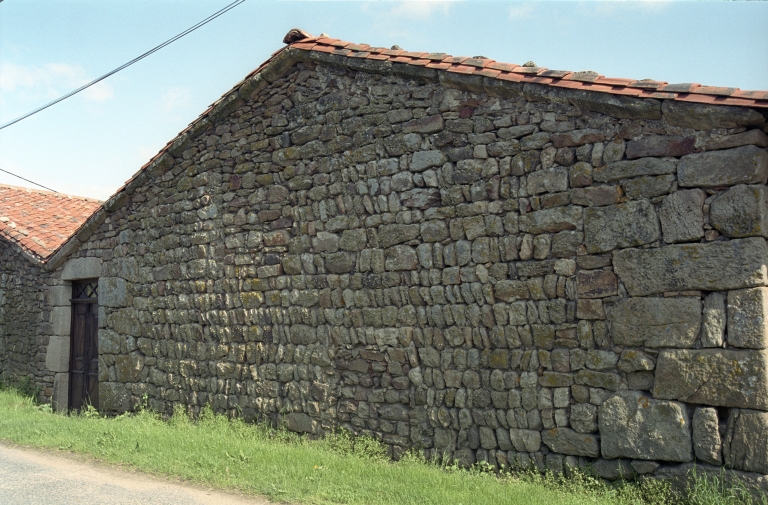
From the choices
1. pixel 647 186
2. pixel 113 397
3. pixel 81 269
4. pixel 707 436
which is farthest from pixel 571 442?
pixel 81 269

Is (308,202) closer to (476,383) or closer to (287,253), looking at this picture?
(287,253)

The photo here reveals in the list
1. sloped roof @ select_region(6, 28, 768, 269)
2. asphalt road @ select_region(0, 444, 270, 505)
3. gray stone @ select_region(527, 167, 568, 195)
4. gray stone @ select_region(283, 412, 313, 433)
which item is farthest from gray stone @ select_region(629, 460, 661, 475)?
gray stone @ select_region(283, 412, 313, 433)

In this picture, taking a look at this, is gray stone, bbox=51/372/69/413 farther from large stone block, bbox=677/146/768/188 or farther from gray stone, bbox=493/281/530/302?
large stone block, bbox=677/146/768/188

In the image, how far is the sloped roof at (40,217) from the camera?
1090 centimetres

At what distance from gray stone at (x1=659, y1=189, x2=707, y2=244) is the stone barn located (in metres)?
0.02

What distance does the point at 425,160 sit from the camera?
5828 mm

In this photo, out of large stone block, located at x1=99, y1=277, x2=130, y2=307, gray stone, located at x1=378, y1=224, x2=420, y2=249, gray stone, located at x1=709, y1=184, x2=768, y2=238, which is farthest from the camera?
large stone block, located at x1=99, y1=277, x2=130, y2=307

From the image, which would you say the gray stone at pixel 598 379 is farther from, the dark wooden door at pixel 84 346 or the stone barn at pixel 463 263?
the dark wooden door at pixel 84 346

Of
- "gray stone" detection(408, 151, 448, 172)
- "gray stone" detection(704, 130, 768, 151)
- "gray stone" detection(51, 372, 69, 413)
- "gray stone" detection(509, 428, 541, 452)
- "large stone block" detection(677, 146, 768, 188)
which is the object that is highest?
"gray stone" detection(408, 151, 448, 172)

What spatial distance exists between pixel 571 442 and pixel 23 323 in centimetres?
987

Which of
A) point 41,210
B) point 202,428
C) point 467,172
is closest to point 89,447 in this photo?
point 202,428

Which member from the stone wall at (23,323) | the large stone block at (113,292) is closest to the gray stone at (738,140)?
the large stone block at (113,292)

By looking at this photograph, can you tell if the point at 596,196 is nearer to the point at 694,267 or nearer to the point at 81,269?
the point at 694,267

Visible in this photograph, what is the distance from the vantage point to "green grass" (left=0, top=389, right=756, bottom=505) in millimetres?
4570
